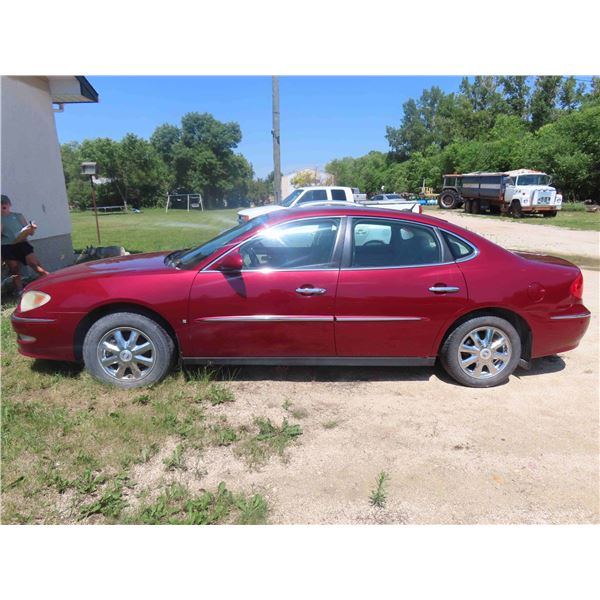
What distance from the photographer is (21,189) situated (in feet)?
25.3

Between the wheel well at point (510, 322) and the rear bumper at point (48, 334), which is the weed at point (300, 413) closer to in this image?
the wheel well at point (510, 322)

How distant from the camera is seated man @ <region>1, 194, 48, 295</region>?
6188 mm

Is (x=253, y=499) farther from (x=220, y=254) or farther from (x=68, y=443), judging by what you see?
(x=220, y=254)

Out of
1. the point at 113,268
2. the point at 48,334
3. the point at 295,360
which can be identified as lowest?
the point at 295,360

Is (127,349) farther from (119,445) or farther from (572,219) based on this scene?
(572,219)

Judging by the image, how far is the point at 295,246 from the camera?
3609mm

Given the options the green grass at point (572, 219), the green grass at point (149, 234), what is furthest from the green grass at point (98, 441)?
the green grass at point (572, 219)

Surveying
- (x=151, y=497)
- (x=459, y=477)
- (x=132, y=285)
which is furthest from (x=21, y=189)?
(x=459, y=477)

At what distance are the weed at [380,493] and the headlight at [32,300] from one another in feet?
9.46

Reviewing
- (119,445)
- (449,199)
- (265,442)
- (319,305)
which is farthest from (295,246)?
(449,199)

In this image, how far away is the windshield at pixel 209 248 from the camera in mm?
3720

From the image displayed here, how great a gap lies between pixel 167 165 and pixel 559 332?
6188 cm

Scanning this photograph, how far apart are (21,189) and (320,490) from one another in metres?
7.83

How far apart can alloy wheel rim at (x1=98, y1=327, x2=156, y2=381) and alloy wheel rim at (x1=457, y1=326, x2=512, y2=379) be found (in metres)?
2.60
